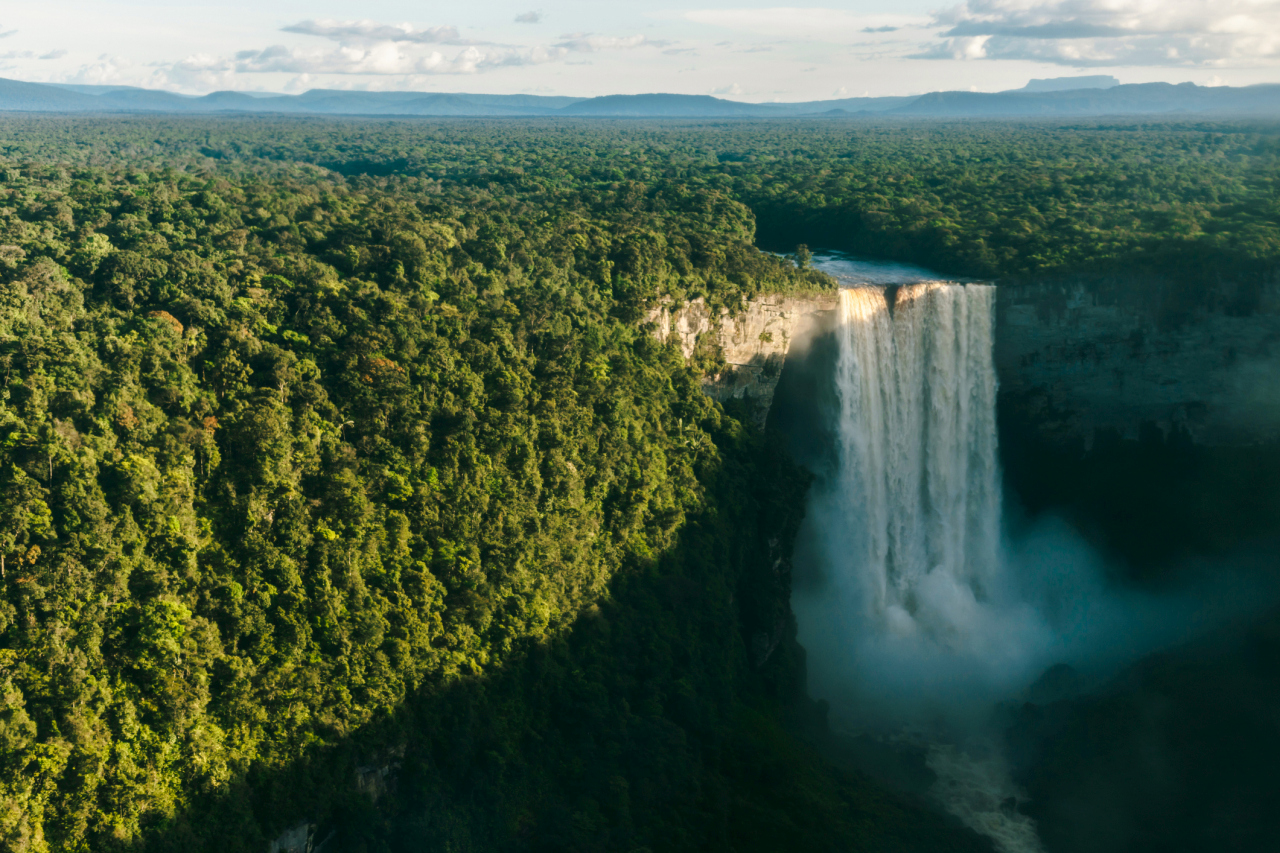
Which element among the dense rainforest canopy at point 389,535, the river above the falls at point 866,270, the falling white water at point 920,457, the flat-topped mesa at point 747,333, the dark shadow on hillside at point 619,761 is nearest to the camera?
the dense rainforest canopy at point 389,535

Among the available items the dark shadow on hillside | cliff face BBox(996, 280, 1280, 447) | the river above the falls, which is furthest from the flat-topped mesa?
cliff face BBox(996, 280, 1280, 447)


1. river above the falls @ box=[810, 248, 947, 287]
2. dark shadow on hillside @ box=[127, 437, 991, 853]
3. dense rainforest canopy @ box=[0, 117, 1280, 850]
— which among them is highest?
river above the falls @ box=[810, 248, 947, 287]

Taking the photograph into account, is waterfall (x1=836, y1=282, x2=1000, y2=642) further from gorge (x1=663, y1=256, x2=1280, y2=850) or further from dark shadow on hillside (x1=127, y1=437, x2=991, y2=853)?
dark shadow on hillside (x1=127, y1=437, x2=991, y2=853)

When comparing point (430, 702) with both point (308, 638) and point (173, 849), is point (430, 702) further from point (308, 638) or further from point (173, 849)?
point (173, 849)

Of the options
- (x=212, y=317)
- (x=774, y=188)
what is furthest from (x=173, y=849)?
(x=774, y=188)

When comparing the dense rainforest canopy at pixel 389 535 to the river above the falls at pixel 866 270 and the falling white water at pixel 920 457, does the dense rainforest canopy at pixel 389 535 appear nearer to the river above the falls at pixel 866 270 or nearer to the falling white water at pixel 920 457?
the falling white water at pixel 920 457

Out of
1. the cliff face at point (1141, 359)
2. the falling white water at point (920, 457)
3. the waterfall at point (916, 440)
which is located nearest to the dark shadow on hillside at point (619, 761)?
the falling white water at point (920, 457)

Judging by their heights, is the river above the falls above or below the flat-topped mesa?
above
